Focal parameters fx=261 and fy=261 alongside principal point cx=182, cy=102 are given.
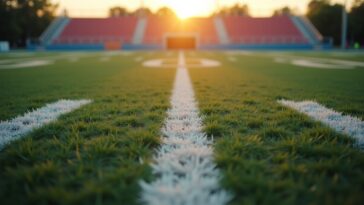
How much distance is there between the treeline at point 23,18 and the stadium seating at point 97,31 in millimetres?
9765

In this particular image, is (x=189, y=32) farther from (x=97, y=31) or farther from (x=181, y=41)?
(x=97, y=31)

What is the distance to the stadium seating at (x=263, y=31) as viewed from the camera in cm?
3744

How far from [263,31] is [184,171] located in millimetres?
41157

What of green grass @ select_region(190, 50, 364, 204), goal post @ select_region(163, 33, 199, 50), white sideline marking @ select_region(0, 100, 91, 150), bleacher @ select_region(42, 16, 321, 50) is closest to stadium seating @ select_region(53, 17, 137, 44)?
bleacher @ select_region(42, 16, 321, 50)

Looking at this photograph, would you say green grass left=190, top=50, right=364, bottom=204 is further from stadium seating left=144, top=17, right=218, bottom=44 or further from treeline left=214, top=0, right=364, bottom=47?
treeline left=214, top=0, right=364, bottom=47

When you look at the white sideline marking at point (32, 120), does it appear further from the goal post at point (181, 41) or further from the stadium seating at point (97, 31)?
the goal post at point (181, 41)

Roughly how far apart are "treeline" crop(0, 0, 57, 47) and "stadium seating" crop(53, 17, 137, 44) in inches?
384

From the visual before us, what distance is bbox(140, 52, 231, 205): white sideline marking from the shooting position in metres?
1.38

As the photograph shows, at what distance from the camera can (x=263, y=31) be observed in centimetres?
3934

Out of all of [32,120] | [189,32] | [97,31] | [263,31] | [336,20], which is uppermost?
[336,20]

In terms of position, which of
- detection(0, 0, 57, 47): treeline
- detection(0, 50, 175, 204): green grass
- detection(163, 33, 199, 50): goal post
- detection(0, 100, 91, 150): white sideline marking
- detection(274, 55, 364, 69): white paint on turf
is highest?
detection(0, 0, 57, 47): treeline

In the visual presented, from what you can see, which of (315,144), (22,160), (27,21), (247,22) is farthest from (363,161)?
(27,21)

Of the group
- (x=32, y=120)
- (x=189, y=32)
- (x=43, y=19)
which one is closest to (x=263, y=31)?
(x=189, y=32)

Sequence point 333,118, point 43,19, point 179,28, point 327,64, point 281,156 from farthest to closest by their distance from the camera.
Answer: point 43,19
point 179,28
point 327,64
point 333,118
point 281,156
